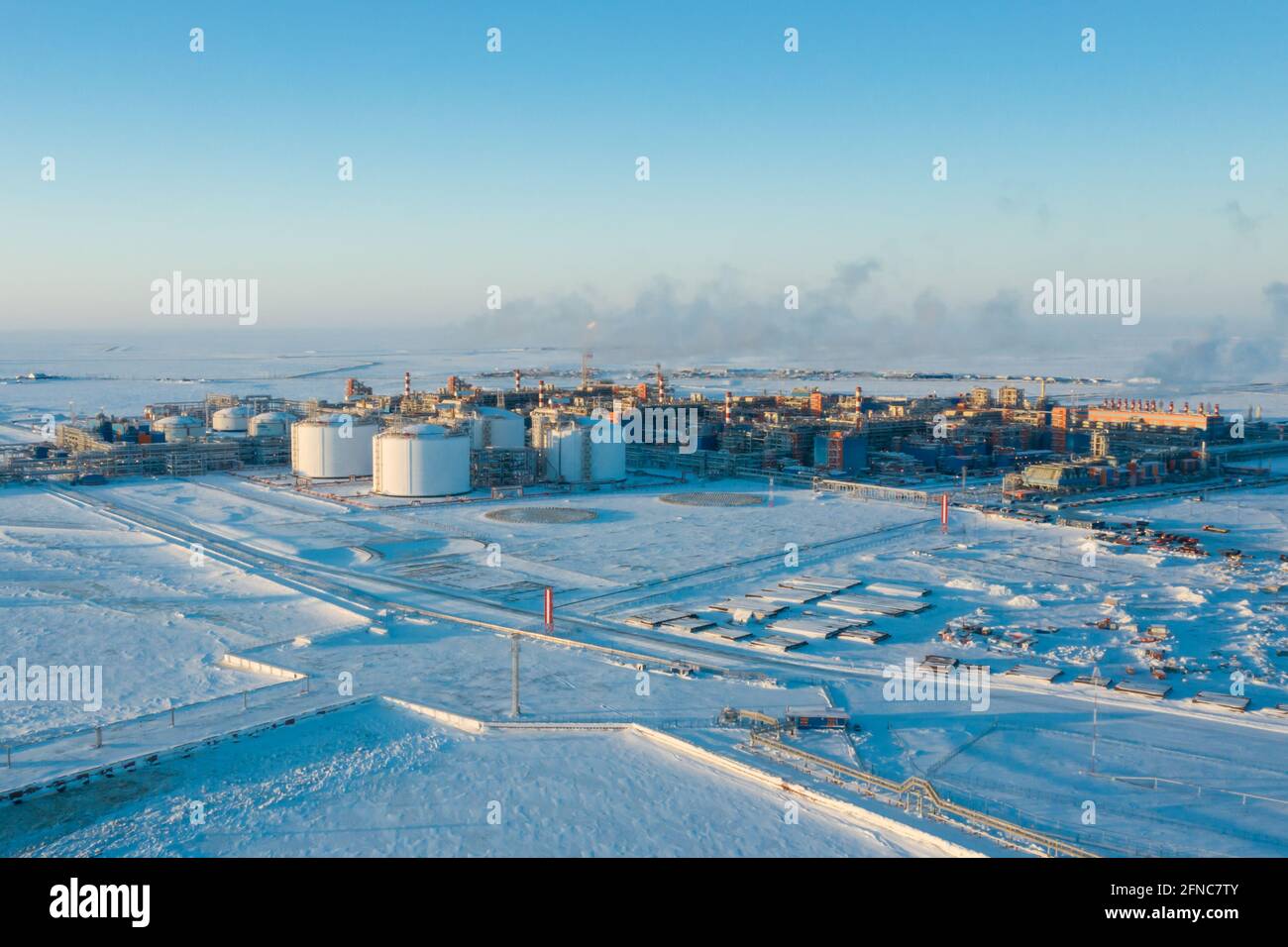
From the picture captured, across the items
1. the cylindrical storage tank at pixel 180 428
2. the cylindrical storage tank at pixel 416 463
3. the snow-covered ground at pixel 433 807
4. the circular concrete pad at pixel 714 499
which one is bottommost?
the snow-covered ground at pixel 433 807

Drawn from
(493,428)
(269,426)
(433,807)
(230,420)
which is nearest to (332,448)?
(493,428)

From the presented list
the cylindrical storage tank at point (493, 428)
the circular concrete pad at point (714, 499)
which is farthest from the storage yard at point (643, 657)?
the cylindrical storage tank at point (493, 428)

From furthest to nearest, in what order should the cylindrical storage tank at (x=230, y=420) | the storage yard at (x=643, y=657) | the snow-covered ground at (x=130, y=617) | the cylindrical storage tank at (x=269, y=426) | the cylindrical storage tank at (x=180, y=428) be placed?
the cylindrical storage tank at (x=230, y=420), the cylindrical storage tank at (x=180, y=428), the cylindrical storage tank at (x=269, y=426), the snow-covered ground at (x=130, y=617), the storage yard at (x=643, y=657)

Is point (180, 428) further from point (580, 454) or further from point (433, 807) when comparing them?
point (433, 807)

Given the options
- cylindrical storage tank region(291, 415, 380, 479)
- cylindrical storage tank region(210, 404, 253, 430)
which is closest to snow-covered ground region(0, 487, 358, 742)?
cylindrical storage tank region(291, 415, 380, 479)

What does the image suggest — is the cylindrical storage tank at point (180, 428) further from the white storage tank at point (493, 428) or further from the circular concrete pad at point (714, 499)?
the circular concrete pad at point (714, 499)
